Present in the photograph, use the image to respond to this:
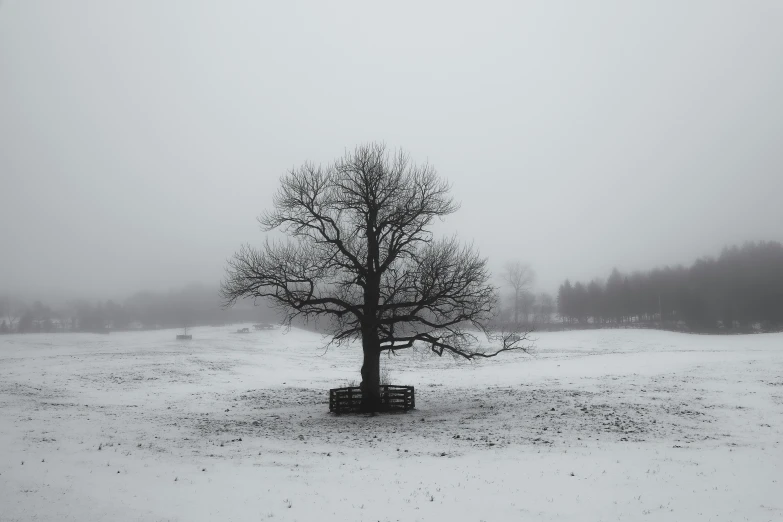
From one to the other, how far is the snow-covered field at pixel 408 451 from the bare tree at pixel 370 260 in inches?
189

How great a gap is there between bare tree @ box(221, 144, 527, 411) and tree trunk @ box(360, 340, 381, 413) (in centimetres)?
5

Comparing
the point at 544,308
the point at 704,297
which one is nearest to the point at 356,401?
the point at 704,297

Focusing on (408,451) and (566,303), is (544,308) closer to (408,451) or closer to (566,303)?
(566,303)

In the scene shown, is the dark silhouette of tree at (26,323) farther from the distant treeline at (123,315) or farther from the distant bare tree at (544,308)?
the distant bare tree at (544,308)

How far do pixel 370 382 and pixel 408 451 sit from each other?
858 centimetres

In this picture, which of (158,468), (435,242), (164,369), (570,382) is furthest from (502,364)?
(158,468)

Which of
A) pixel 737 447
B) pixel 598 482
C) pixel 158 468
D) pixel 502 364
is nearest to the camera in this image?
pixel 598 482

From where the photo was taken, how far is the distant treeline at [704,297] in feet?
244

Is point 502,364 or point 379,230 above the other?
point 379,230

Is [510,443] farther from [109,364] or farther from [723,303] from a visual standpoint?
[723,303]

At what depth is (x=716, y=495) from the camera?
449 inches

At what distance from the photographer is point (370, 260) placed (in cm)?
2369

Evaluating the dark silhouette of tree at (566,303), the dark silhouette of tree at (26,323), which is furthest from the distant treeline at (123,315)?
the dark silhouette of tree at (566,303)

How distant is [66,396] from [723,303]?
8949cm
